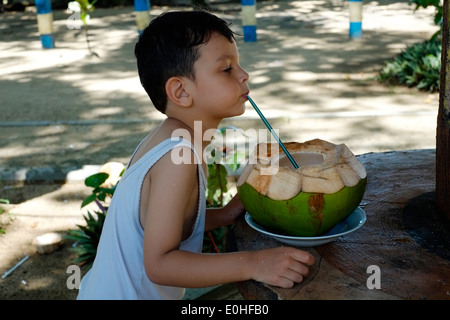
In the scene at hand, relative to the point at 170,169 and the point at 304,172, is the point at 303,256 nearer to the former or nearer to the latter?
the point at 304,172

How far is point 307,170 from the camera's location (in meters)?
1.22

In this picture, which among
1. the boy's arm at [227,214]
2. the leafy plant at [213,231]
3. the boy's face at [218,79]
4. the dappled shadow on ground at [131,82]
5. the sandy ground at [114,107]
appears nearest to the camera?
the boy's face at [218,79]

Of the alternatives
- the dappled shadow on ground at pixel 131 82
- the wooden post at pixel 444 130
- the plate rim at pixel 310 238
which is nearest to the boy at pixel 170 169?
the plate rim at pixel 310 238

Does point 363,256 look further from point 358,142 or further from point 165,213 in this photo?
point 358,142

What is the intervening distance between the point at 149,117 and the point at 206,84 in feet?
11.8

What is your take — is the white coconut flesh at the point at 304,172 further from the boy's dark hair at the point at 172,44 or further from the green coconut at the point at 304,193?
the boy's dark hair at the point at 172,44

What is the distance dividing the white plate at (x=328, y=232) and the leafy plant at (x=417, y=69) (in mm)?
4415

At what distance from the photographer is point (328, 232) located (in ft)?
4.27

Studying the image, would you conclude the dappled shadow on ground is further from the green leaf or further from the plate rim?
the plate rim

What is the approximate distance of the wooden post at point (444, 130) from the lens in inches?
50.9

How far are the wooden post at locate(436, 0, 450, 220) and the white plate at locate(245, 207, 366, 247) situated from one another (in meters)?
0.20

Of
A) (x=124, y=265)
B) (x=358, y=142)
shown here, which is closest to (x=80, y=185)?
(x=358, y=142)

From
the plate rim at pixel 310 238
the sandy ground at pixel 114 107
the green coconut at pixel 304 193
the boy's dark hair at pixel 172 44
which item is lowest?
the sandy ground at pixel 114 107
